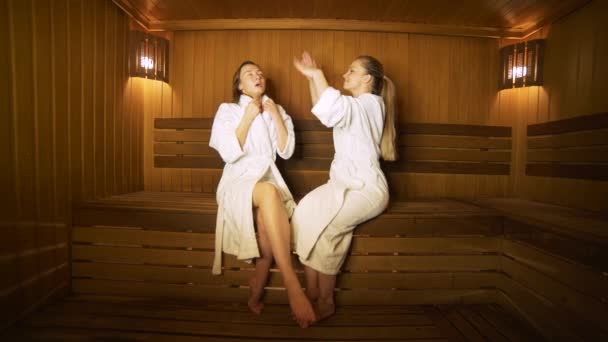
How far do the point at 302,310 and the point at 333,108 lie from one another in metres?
0.99

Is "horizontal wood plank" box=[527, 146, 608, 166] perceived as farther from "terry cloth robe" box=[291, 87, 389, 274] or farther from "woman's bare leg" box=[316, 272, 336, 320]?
"woman's bare leg" box=[316, 272, 336, 320]

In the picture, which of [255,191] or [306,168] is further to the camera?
[306,168]

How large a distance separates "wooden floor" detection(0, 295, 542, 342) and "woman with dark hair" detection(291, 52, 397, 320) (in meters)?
0.17

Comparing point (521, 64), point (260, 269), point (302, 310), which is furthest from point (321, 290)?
point (521, 64)

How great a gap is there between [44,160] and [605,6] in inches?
131

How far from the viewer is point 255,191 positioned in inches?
62.4

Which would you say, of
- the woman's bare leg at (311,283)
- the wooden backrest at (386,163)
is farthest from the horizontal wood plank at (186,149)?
the woman's bare leg at (311,283)

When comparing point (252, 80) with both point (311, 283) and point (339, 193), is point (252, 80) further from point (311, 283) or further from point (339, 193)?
point (311, 283)

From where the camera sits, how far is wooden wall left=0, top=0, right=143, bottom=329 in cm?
135

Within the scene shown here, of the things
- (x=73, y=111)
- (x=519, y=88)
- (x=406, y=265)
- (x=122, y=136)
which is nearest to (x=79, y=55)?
(x=73, y=111)

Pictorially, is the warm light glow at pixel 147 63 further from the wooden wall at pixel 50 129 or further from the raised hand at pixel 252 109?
the raised hand at pixel 252 109

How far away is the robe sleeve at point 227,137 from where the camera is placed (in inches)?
69.5

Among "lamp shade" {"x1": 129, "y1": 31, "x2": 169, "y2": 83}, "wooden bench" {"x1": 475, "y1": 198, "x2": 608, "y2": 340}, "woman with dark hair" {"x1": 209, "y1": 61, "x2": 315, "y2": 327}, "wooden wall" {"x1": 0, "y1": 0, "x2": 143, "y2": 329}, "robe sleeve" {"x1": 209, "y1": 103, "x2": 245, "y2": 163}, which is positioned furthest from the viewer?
"lamp shade" {"x1": 129, "y1": 31, "x2": 169, "y2": 83}

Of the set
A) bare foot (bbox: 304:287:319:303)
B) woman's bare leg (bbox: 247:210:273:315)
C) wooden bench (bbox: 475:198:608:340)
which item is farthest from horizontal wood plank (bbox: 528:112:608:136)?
woman's bare leg (bbox: 247:210:273:315)
